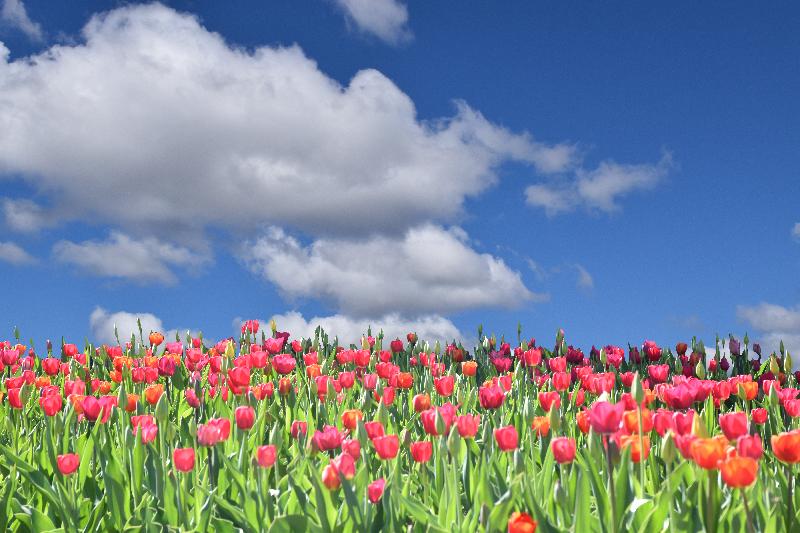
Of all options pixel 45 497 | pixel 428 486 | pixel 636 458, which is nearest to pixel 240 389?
pixel 45 497

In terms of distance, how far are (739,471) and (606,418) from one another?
2.19ft

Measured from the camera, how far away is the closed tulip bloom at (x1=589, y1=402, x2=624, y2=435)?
345 centimetres

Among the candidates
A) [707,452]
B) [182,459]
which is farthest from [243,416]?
[707,452]

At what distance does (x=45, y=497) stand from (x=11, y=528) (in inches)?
9.8

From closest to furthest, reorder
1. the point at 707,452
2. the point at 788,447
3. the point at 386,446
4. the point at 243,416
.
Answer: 1. the point at 707,452
2. the point at 788,447
3. the point at 386,446
4. the point at 243,416

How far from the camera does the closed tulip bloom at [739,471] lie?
A: 2.88m

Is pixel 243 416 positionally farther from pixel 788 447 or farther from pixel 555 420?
pixel 788 447

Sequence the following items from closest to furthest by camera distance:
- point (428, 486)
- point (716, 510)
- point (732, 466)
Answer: point (732, 466), point (716, 510), point (428, 486)

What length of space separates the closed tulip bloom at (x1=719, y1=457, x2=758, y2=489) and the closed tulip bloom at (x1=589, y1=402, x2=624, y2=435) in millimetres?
621

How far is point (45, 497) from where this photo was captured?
4492 millimetres

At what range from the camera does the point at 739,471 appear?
2.88 m

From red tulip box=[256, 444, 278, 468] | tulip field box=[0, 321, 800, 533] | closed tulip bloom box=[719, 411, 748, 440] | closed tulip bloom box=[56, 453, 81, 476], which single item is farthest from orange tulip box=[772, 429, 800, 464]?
closed tulip bloom box=[56, 453, 81, 476]

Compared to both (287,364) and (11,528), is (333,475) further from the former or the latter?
(287,364)

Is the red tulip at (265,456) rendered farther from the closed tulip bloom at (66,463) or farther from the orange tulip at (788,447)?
the orange tulip at (788,447)
